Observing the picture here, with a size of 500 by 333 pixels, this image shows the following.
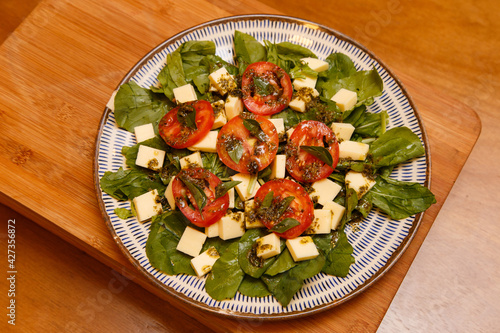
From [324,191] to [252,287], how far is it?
645 mm

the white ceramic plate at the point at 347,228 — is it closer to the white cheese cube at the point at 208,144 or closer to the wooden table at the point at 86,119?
the wooden table at the point at 86,119

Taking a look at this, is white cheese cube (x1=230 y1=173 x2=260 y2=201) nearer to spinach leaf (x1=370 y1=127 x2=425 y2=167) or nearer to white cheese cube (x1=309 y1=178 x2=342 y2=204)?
white cheese cube (x1=309 y1=178 x2=342 y2=204)

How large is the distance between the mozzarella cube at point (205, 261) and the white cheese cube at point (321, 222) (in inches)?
20.3

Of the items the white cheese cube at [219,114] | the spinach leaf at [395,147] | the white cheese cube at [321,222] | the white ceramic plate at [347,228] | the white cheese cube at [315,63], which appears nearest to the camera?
the white ceramic plate at [347,228]

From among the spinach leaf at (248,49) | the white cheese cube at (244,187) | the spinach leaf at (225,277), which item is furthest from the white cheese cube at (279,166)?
the spinach leaf at (248,49)

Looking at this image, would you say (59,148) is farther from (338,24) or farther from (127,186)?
(338,24)

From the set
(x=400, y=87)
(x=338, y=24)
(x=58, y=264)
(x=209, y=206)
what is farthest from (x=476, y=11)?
(x=58, y=264)

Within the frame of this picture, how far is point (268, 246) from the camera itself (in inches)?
83.1

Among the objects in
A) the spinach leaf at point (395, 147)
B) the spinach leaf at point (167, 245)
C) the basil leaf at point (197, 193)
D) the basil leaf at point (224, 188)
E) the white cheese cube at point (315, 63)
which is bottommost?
the spinach leaf at point (167, 245)

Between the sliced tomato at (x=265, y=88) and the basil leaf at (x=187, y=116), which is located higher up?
the sliced tomato at (x=265, y=88)

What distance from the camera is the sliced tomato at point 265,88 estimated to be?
7.91ft

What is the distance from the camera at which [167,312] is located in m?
2.66

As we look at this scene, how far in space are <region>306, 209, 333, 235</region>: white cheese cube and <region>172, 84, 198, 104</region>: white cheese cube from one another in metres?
0.98

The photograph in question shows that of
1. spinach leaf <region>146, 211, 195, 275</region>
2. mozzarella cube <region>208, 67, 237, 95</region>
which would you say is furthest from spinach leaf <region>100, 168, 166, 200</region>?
mozzarella cube <region>208, 67, 237, 95</region>
